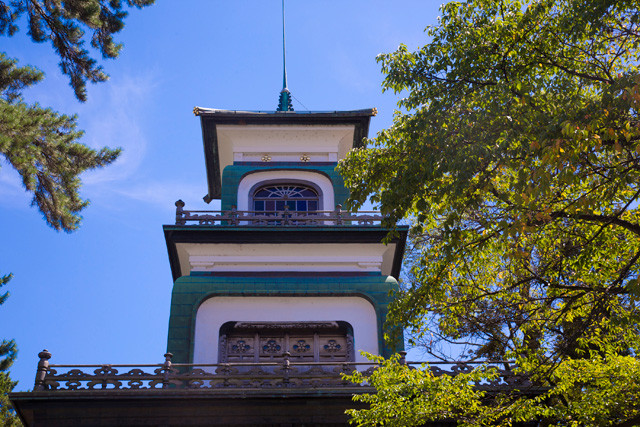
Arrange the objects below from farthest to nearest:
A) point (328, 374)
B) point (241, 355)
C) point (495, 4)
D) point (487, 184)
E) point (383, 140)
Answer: point (241, 355)
point (328, 374)
point (383, 140)
point (495, 4)
point (487, 184)

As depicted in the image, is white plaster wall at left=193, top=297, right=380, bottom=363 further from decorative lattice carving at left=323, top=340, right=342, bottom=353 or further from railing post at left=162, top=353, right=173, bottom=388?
railing post at left=162, top=353, right=173, bottom=388

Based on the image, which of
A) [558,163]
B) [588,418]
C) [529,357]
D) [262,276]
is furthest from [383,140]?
[262,276]

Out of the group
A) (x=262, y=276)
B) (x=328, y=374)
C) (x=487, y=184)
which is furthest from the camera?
(x=262, y=276)

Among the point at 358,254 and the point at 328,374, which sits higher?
the point at 358,254

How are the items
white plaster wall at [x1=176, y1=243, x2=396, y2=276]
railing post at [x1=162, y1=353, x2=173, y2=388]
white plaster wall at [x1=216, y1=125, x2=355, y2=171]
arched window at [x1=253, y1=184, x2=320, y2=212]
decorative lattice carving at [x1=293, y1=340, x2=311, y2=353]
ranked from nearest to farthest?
railing post at [x1=162, y1=353, x2=173, y2=388] → decorative lattice carving at [x1=293, y1=340, x2=311, y2=353] → white plaster wall at [x1=176, y1=243, x2=396, y2=276] → arched window at [x1=253, y1=184, x2=320, y2=212] → white plaster wall at [x1=216, y1=125, x2=355, y2=171]

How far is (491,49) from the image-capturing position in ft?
33.0

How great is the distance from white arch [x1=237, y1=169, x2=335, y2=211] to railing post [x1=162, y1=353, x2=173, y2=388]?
5830 mm

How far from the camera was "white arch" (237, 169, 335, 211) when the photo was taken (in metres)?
19.0

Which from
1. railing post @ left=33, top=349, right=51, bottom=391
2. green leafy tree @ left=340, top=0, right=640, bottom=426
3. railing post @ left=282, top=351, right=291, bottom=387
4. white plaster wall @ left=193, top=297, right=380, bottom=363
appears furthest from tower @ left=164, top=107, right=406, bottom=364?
green leafy tree @ left=340, top=0, right=640, bottom=426

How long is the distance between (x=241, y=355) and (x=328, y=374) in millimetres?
2725

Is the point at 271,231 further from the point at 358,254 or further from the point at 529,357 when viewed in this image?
the point at 529,357

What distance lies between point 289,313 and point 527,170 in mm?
8704

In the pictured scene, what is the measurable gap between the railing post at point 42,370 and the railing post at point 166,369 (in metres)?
2.24

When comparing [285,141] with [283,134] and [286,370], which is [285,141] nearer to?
[283,134]
